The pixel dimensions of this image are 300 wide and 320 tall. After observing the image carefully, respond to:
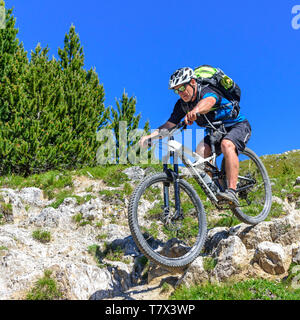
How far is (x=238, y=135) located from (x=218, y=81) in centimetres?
113

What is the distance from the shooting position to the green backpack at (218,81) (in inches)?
234

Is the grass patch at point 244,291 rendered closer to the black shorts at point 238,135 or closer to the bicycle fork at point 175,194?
the bicycle fork at point 175,194

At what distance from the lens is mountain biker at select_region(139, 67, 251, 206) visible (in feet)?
18.2

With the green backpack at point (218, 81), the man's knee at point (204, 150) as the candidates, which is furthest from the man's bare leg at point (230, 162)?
the green backpack at point (218, 81)

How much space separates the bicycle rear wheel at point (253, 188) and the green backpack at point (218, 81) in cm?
141

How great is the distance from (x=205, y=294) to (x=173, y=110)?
11.8 feet

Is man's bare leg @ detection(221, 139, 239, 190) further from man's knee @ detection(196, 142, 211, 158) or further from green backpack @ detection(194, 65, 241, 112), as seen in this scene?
green backpack @ detection(194, 65, 241, 112)

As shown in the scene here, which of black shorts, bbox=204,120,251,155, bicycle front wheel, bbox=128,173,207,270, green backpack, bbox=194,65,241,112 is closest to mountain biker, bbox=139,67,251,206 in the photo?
black shorts, bbox=204,120,251,155

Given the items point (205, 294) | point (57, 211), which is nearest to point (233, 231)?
point (205, 294)

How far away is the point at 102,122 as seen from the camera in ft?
85.6

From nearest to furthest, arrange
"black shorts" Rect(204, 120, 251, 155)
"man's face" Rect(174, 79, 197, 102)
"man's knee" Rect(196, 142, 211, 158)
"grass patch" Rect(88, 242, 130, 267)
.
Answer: "man's face" Rect(174, 79, 197, 102) → "black shorts" Rect(204, 120, 251, 155) → "man's knee" Rect(196, 142, 211, 158) → "grass patch" Rect(88, 242, 130, 267)

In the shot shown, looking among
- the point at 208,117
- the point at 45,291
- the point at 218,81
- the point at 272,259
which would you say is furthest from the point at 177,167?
the point at 45,291

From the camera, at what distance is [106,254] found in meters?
7.16

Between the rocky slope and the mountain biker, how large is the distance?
0.99m
